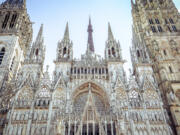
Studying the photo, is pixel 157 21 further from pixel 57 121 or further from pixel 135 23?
pixel 57 121

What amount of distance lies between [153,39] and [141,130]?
708 inches

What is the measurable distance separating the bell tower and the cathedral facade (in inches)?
6.6

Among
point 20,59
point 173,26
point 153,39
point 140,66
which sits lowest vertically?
point 140,66

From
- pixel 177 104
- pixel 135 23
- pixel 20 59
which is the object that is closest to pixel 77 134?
pixel 177 104

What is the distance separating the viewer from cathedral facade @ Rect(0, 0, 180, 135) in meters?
21.5

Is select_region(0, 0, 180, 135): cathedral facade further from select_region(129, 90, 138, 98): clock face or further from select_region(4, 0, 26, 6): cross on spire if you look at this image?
select_region(4, 0, 26, 6): cross on spire

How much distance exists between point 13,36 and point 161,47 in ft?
89.8

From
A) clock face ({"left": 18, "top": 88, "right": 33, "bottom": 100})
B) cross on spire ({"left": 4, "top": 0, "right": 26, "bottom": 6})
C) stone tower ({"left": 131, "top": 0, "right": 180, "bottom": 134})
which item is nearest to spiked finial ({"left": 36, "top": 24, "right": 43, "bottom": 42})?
cross on spire ({"left": 4, "top": 0, "right": 26, "bottom": 6})

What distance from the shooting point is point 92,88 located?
26.6 m

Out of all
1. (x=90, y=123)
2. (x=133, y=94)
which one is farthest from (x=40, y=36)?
(x=133, y=94)

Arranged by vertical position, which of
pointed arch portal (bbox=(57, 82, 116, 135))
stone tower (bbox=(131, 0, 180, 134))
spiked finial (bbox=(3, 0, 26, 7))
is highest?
spiked finial (bbox=(3, 0, 26, 7))

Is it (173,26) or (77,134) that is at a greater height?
(173,26)

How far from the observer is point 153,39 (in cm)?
3256

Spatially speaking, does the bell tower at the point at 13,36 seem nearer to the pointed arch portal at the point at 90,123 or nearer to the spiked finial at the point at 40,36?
the spiked finial at the point at 40,36
